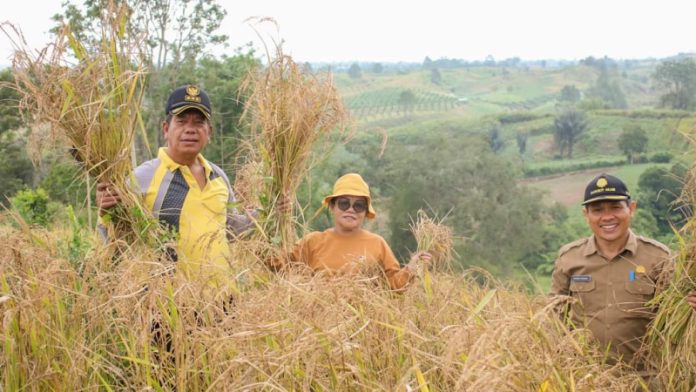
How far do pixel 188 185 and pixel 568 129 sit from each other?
232 feet

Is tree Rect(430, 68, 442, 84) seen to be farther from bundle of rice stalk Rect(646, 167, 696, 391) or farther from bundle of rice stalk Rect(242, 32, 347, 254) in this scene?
bundle of rice stalk Rect(646, 167, 696, 391)

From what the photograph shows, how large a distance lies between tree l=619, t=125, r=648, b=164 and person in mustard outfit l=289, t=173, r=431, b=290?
60.4 metres

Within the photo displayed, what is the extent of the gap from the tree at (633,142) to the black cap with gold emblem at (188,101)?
60969 millimetres

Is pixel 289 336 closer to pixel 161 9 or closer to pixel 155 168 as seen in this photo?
pixel 155 168

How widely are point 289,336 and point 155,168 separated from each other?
4.22 feet

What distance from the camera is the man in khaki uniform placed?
9.20 ft

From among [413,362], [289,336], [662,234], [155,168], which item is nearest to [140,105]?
[155,168]

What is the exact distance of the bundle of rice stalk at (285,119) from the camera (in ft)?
10.8

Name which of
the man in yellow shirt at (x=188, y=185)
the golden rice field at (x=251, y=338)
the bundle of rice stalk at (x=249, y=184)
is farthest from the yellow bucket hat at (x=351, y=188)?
the golden rice field at (x=251, y=338)

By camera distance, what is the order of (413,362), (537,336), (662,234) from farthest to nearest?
(662,234), (413,362), (537,336)

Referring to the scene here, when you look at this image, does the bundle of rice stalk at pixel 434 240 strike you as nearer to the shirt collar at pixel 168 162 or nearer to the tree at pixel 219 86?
the shirt collar at pixel 168 162

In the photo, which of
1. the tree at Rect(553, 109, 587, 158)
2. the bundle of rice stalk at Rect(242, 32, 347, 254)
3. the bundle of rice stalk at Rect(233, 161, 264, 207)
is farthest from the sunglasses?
the tree at Rect(553, 109, 587, 158)

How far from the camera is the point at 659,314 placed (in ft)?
8.57

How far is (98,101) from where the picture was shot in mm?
2732
